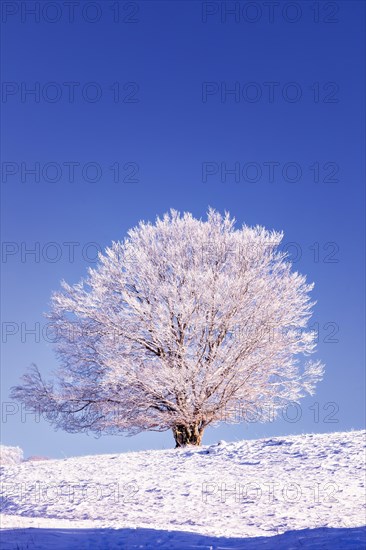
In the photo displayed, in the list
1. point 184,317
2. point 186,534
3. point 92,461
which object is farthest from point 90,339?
point 186,534

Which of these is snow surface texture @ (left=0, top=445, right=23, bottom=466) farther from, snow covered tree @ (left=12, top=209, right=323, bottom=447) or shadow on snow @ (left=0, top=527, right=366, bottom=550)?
shadow on snow @ (left=0, top=527, right=366, bottom=550)

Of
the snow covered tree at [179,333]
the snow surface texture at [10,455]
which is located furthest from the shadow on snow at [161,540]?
the snow surface texture at [10,455]

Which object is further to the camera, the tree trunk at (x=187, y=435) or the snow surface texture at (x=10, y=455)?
the snow surface texture at (x=10, y=455)

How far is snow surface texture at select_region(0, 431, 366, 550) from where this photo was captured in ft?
34.1

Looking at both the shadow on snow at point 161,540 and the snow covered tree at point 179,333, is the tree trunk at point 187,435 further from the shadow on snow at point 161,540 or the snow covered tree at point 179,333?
the shadow on snow at point 161,540

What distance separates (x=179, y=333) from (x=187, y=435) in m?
3.71

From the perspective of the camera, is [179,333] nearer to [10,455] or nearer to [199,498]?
[199,498]

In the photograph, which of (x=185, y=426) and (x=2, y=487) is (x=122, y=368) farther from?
(x=2, y=487)

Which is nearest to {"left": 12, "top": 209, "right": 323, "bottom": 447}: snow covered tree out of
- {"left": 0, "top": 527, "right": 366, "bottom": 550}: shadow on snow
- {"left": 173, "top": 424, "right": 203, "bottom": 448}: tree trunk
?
{"left": 173, "top": 424, "right": 203, "bottom": 448}: tree trunk

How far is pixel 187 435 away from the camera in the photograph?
75.3 ft

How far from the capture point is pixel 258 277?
23.6 meters

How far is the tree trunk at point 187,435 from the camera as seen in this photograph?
74.8ft

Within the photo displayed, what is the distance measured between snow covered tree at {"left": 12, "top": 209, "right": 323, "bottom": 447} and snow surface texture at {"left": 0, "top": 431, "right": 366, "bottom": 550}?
2958mm

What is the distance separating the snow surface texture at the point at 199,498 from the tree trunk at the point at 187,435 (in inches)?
136
